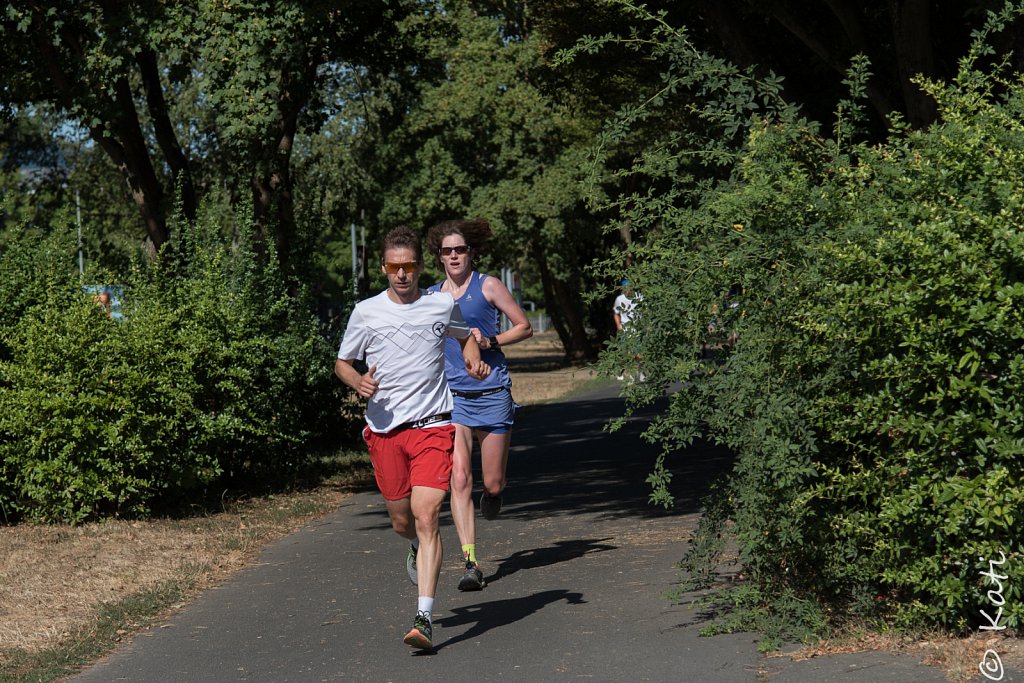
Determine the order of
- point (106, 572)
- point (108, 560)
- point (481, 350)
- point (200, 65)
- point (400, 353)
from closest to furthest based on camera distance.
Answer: point (400, 353), point (481, 350), point (106, 572), point (108, 560), point (200, 65)

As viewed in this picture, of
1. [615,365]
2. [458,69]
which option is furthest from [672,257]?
[458,69]

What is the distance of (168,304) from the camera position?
11.6m

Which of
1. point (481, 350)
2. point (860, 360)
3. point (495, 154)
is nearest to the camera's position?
point (860, 360)

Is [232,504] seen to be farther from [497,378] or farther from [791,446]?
[791,446]

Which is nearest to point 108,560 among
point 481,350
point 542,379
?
point 481,350

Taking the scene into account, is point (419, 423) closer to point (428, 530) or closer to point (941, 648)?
point (428, 530)

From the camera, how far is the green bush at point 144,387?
404 inches

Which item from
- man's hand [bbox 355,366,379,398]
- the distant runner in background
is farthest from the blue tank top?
man's hand [bbox 355,366,379,398]

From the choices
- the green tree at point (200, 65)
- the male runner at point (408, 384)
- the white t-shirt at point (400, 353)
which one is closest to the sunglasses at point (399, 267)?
the male runner at point (408, 384)

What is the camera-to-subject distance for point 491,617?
23.2ft

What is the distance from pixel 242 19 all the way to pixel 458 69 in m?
26.8

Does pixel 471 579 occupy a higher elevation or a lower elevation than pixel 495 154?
lower

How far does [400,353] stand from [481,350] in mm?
1444

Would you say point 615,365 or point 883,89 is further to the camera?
point 883,89
